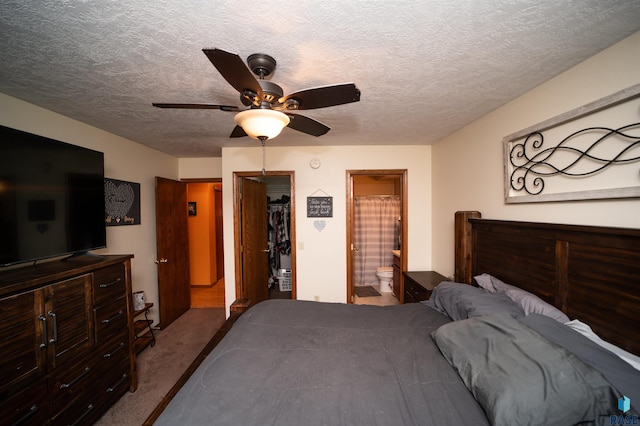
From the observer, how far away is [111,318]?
1856mm

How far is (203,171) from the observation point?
3721 millimetres

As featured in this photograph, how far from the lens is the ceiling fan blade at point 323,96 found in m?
1.11

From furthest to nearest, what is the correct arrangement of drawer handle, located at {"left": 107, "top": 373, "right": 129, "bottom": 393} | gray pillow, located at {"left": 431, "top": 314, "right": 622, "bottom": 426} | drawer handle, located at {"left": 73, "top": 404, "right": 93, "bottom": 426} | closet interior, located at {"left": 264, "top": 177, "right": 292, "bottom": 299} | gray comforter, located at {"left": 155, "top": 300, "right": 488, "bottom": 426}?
1. closet interior, located at {"left": 264, "top": 177, "right": 292, "bottom": 299}
2. drawer handle, located at {"left": 107, "top": 373, "right": 129, "bottom": 393}
3. drawer handle, located at {"left": 73, "top": 404, "right": 93, "bottom": 426}
4. gray comforter, located at {"left": 155, "top": 300, "right": 488, "bottom": 426}
5. gray pillow, located at {"left": 431, "top": 314, "right": 622, "bottom": 426}

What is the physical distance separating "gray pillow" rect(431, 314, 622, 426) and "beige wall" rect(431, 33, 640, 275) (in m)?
0.80

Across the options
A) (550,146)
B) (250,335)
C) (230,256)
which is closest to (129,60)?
(250,335)

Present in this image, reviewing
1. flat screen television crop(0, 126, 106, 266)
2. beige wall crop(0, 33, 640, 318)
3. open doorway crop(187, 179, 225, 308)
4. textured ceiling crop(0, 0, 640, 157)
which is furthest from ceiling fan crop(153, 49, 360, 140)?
open doorway crop(187, 179, 225, 308)

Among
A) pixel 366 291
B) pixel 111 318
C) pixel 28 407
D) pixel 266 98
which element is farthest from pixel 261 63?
pixel 366 291

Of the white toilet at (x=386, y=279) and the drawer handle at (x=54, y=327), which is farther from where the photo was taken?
the white toilet at (x=386, y=279)

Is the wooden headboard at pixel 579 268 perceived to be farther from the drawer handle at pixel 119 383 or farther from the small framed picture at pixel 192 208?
the small framed picture at pixel 192 208

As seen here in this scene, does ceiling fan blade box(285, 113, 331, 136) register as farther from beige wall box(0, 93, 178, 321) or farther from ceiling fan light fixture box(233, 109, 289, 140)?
beige wall box(0, 93, 178, 321)

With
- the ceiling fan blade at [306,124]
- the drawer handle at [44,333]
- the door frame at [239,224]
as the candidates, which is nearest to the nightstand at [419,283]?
the door frame at [239,224]

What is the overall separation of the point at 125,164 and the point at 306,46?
8.97 feet

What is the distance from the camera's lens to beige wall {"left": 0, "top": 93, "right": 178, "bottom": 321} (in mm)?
1810

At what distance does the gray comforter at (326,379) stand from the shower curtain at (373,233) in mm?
3044
